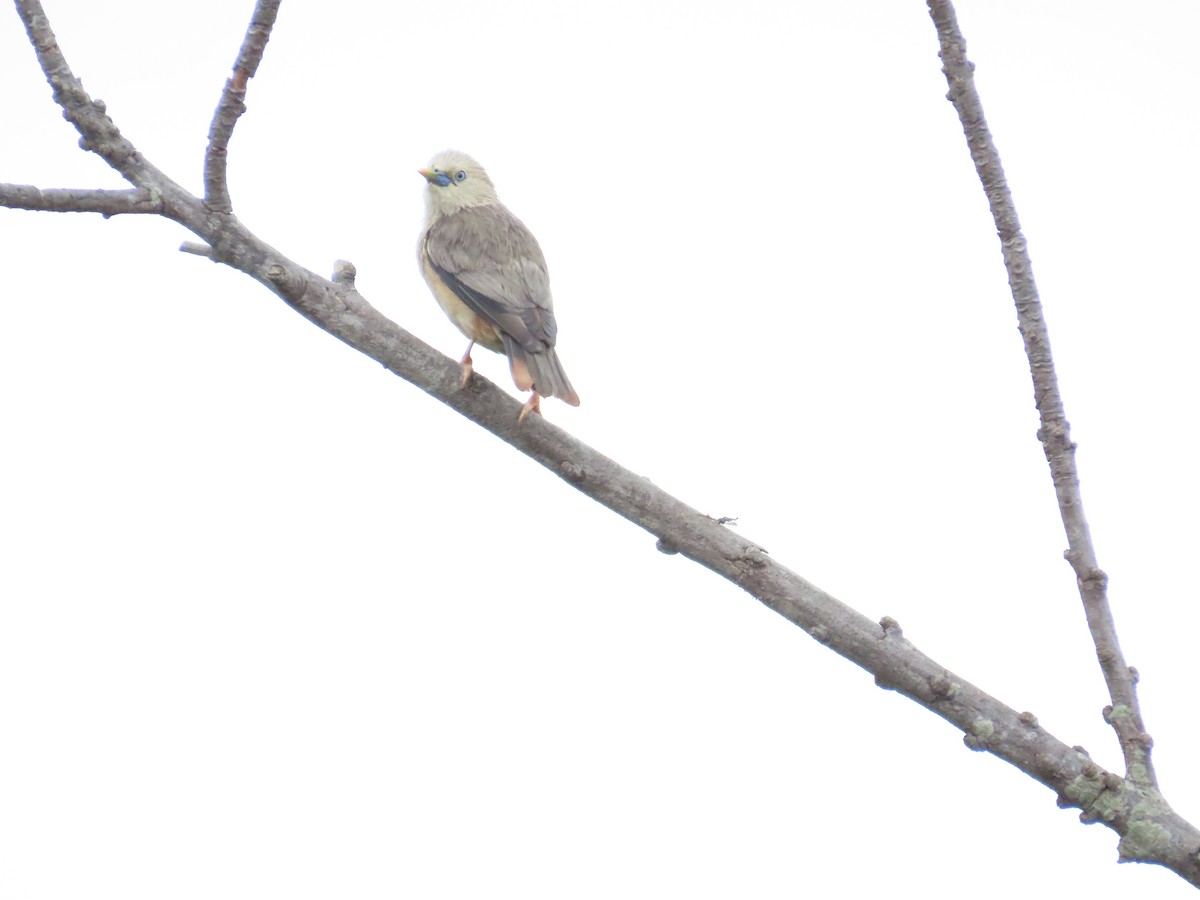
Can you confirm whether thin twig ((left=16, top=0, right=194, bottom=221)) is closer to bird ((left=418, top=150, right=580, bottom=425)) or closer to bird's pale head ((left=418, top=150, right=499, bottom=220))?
bird ((left=418, top=150, right=580, bottom=425))

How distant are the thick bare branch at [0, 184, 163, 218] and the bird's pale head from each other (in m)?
2.40

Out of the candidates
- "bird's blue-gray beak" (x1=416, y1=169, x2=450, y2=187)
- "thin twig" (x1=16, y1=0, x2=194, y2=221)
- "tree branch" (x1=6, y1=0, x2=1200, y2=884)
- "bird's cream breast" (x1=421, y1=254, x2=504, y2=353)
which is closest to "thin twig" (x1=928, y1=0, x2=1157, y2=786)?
"tree branch" (x1=6, y1=0, x2=1200, y2=884)

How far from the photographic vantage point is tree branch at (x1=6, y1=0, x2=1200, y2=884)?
3.26m

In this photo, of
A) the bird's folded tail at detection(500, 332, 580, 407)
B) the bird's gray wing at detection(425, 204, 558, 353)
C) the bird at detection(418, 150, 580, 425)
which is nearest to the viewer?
the bird's folded tail at detection(500, 332, 580, 407)

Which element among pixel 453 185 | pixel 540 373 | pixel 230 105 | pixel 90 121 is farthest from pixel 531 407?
pixel 453 185

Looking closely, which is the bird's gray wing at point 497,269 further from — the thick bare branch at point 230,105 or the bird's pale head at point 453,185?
the thick bare branch at point 230,105

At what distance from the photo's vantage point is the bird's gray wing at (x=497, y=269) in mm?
4477

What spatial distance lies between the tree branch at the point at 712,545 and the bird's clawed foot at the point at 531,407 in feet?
0.09

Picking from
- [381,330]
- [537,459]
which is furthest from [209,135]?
[537,459]

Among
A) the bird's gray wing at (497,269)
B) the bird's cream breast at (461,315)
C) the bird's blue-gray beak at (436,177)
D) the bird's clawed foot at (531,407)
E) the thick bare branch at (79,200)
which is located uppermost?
the bird's blue-gray beak at (436,177)

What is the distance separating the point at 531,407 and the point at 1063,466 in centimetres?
147

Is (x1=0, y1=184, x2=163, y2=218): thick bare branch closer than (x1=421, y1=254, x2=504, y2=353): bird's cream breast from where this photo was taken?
Yes

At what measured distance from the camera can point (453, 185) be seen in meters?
5.63

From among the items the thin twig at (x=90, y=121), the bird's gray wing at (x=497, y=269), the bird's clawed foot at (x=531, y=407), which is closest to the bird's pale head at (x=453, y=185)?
the bird's gray wing at (x=497, y=269)
